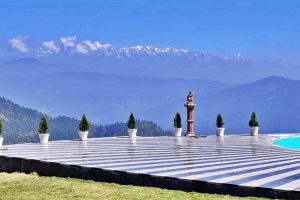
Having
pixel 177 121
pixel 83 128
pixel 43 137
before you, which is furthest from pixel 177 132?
pixel 43 137

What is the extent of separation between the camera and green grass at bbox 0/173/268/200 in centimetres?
1195

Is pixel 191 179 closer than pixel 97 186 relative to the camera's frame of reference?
Yes

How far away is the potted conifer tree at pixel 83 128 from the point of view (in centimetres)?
2810

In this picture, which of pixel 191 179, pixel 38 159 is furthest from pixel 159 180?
pixel 38 159

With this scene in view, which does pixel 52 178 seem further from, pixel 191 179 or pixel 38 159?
pixel 191 179

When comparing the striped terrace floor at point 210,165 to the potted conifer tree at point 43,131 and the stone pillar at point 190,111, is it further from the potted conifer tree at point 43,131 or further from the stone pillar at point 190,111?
the stone pillar at point 190,111

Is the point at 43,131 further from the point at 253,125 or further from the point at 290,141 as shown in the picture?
the point at 290,141

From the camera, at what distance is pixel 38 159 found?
55.4 ft

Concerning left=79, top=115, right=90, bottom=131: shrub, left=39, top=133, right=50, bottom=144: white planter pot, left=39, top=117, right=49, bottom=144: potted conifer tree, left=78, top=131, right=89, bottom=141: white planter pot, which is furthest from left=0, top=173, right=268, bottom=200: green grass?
left=78, top=131, right=89, bottom=141: white planter pot

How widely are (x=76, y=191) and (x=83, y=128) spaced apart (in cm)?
1583

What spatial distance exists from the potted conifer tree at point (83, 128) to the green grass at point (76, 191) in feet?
42.3

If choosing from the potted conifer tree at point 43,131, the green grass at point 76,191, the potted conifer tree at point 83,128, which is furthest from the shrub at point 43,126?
the green grass at point 76,191

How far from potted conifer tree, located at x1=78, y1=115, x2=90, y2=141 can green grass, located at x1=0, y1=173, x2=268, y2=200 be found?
1288 cm

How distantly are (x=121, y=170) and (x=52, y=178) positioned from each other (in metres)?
2.35
